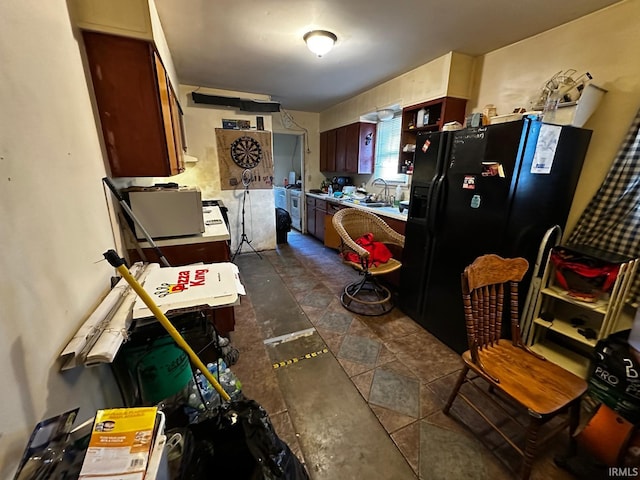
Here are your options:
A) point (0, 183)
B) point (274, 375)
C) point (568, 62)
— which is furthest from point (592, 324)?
point (0, 183)

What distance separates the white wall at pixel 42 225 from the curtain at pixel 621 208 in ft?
9.62

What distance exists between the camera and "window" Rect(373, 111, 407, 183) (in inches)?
153

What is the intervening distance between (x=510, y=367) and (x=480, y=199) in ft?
3.48

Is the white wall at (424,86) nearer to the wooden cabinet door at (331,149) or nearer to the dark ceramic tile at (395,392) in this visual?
the wooden cabinet door at (331,149)

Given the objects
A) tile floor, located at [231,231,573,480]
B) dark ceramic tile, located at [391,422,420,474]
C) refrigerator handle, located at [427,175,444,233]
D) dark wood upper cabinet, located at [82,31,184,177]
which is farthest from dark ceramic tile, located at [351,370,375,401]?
dark wood upper cabinet, located at [82,31,184,177]

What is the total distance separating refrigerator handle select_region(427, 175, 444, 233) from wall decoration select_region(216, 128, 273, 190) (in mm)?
2900

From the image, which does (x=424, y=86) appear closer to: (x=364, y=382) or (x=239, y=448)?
(x=364, y=382)

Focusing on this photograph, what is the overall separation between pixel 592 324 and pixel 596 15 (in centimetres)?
221

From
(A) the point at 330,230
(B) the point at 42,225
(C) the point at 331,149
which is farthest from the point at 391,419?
(C) the point at 331,149

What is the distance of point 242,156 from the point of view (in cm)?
409

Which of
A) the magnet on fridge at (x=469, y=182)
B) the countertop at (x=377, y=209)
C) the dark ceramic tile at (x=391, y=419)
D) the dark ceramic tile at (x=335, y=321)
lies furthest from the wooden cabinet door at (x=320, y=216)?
the dark ceramic tile at (x=391, y=419)

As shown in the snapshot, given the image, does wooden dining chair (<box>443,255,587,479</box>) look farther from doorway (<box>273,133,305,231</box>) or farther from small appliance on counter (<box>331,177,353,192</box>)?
doorway (<box>273,133,305,231</box>)

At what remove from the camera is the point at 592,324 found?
188cm

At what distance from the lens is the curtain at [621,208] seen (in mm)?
1655
